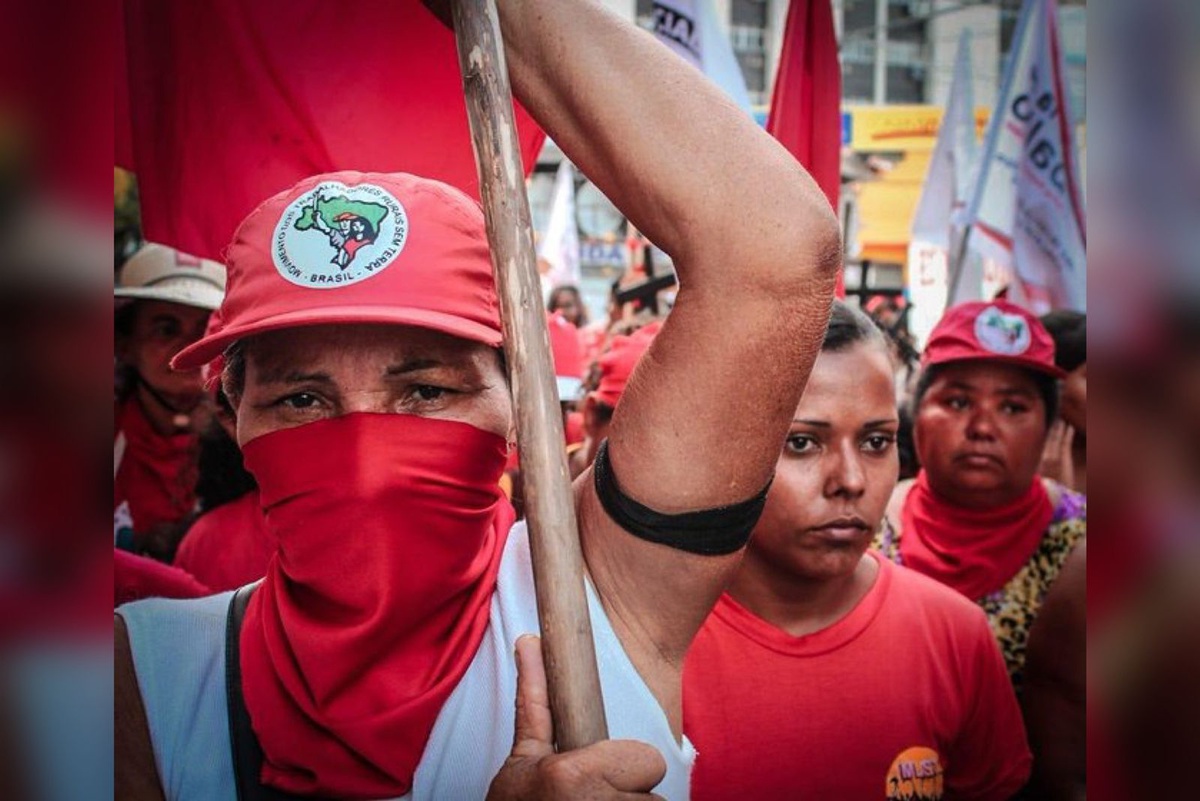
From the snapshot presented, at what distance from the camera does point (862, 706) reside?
2.25 meters

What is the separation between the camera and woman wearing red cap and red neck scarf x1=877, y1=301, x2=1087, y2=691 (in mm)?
3283

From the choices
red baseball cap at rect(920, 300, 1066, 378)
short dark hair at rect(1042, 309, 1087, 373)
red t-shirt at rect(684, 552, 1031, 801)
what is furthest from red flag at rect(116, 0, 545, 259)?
short dark hair at rect(1042, 309, 1087, 373)

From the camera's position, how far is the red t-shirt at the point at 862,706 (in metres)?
2.15

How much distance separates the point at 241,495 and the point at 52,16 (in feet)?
8.02

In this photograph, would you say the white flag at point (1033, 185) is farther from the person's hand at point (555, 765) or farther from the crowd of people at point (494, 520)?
the person's hand at point (555, 765)

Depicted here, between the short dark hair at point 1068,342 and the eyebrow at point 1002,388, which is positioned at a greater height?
the short dark hair at point 1068,342

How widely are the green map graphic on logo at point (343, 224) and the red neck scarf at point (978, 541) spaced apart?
2.33 m

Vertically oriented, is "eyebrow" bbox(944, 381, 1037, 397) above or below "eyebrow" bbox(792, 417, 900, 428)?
below

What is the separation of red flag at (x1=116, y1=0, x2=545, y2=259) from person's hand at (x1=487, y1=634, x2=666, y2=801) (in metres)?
1.31

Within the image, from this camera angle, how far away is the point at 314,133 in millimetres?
2375

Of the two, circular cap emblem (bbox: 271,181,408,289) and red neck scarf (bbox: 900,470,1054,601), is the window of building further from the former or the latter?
circular cap emblem (bbox: 271,181,408,289)

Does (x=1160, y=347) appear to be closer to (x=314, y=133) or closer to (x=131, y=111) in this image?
(x=314, y=133)

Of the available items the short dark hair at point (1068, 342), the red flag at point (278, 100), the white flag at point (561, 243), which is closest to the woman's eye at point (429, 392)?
the red flag at point (278, 100)

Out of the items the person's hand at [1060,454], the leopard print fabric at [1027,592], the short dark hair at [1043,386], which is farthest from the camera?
the person's hand at [1060,454]
